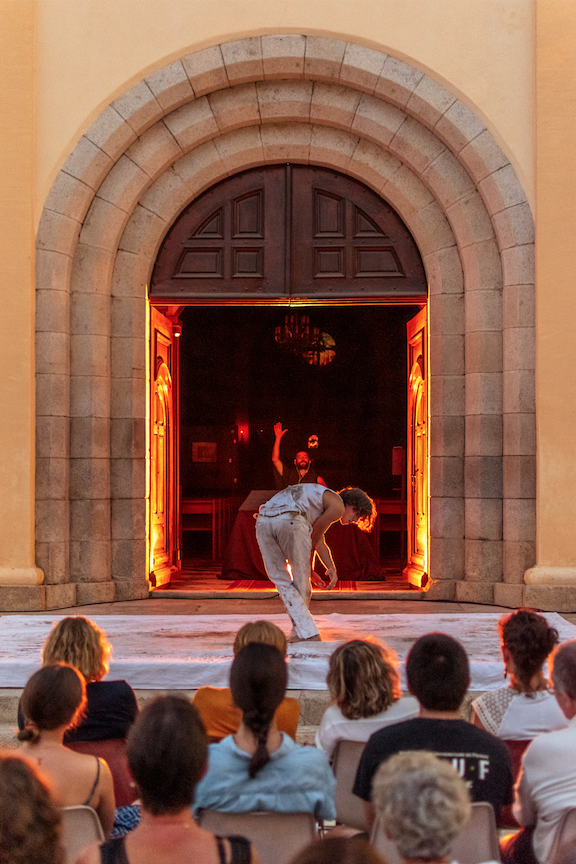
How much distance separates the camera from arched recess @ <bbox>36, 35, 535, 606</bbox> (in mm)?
8062

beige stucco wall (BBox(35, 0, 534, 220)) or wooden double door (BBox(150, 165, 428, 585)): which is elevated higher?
beige stucco wall (BBox(35, 0, 534, 220))

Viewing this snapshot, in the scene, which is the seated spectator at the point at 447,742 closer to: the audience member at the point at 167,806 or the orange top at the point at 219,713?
the audience member at the point at 167,806

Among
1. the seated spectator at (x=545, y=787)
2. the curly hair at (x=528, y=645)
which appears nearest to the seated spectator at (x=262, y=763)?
the seated spectator at (x=545, y=787)

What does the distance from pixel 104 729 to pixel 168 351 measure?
6.97 metres

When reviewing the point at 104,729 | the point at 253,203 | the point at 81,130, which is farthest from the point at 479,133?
the point at 104,729

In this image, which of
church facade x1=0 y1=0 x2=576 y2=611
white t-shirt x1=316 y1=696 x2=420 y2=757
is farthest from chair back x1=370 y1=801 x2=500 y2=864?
church facade x1=0 y1=0 x2=576 y2=611

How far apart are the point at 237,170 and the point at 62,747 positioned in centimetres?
706

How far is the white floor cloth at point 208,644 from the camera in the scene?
4840 mm

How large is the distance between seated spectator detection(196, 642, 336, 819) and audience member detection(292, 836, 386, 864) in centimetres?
101

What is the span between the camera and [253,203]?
8805 millimetres

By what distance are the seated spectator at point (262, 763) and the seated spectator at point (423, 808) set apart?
73 centimetres

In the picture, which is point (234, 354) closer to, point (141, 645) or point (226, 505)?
point (226, 505)

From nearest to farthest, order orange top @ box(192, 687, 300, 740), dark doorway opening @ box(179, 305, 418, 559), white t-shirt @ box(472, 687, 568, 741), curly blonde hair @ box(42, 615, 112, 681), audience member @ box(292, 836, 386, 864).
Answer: audience member @ box(292, 836, 386, 864)
white t-shirt @ box(472, 687, 568, 741)
orange top @ box(192, 687, 300, 740)
curly blonde hair @ box(42, 615, 112, 681)
dark doorway opening @ box(179, 305, 418, 559)

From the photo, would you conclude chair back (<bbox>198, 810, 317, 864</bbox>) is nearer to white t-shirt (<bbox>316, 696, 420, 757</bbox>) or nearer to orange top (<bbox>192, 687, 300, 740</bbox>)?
white t-shirt (<bbox>316, 696, 420, 757</bbox>)
